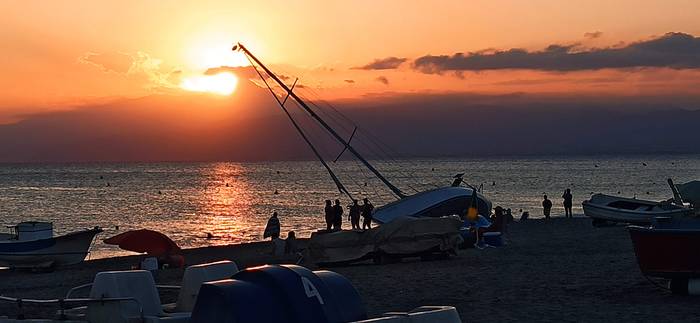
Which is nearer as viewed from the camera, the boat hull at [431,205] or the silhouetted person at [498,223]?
the silhouetted person at [498,223]

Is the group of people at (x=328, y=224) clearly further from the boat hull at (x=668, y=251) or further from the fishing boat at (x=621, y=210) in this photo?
the boat hull at (x=668, y=251)

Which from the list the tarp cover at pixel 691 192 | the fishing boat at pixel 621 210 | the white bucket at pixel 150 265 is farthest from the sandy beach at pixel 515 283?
the fishing boat at pixel 621 210

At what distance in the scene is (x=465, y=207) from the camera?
126ft

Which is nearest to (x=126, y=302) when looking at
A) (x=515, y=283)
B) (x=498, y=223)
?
(x=515, y=283)

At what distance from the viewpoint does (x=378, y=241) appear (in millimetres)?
25469

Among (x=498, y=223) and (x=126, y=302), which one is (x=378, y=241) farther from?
(x=126, y=302)

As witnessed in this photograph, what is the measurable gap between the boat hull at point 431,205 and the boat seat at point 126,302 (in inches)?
1012

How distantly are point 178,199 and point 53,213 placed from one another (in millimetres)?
27848

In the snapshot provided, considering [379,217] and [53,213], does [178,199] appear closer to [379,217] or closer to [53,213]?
[53,213]

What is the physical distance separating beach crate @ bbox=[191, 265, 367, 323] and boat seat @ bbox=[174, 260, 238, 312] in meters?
2.81

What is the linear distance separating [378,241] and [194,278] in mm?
14363

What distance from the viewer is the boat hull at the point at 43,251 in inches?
1321

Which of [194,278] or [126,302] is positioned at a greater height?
[194,278]

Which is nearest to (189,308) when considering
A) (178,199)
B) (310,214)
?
(310,214)
